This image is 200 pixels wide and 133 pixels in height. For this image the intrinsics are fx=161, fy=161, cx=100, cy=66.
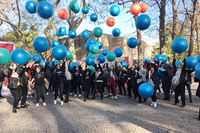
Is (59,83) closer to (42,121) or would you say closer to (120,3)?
(42,121)

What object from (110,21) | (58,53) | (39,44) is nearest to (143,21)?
(110,21)

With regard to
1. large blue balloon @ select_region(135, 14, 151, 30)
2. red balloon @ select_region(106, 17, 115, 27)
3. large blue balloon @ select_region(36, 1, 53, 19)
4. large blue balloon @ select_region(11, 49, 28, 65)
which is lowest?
large blue balloon @ select_region(11, 49, 28, 65)

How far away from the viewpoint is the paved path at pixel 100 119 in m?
3.95

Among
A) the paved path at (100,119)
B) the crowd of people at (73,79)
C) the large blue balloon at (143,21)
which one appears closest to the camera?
the paved path at (100,119)

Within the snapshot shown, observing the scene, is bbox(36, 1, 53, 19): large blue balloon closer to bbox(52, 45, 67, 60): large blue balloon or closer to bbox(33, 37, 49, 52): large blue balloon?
bbox(33, 37, 49, 52): large blue balloon

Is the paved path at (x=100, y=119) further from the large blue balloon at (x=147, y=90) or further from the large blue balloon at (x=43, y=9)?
the large blue balloon at (x=43, y=9)

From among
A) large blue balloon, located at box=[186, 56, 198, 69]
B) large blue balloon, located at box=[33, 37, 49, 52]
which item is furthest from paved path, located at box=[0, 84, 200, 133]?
large blue balloon, located at box=[33, 37, 49, 52]

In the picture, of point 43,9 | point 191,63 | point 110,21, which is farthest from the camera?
point 110,21

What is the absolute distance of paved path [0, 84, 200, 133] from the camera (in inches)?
156

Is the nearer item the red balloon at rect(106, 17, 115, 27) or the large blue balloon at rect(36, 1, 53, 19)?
the large blue balloon at rect(36, 1, 53, 19)

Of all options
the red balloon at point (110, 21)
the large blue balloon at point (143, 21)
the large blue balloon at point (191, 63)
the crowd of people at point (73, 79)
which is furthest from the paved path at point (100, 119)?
the red balloon at point (110, 21)

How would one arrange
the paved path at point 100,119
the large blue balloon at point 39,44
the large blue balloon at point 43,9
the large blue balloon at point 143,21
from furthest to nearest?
the large blue balloon at point 143,21 → the large blue balloon at point 43,9 → the large blue balloon at point 39,44 → the paved path at point 100,119

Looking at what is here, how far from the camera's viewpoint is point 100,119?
468 centimetres

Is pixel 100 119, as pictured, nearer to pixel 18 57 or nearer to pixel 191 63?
pixel 18 57
